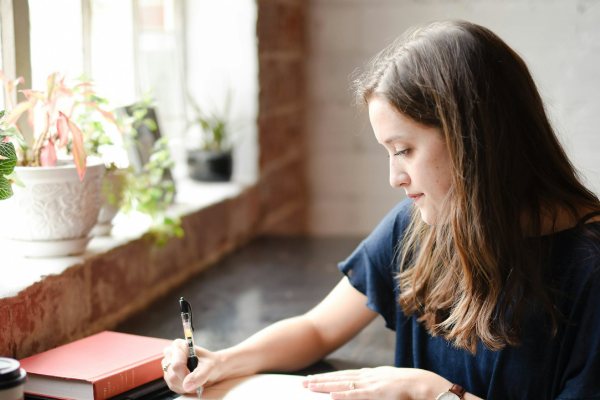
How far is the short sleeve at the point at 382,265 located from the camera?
153 centimetres

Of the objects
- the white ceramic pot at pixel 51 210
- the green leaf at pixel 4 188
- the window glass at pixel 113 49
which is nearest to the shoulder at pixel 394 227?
the white ceramic pot at pixel 51 210

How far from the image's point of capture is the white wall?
3.03 metres

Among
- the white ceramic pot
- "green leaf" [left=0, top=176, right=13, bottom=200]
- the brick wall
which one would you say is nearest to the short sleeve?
the white ceramic pot

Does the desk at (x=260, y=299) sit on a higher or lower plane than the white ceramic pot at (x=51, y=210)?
lower

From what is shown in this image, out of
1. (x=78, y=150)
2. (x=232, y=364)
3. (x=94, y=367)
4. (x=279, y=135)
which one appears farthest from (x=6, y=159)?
(x=279, y=135)

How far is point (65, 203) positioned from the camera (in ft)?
4.94

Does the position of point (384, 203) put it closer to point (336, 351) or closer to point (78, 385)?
point (336, 351)

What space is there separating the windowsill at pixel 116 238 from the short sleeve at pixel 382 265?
0.52m

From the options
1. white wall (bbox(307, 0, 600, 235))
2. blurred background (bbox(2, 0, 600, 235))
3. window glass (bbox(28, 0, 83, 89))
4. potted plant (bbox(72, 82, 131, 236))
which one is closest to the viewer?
potted plant (bbox(72, 82, 131, 236))

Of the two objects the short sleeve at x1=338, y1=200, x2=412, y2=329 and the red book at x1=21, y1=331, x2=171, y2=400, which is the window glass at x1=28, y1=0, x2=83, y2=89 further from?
the short sleeve at x1=338, y1=200, x2=412, y2=329

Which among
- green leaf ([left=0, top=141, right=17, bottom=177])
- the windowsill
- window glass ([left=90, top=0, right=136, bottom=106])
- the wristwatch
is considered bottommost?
the wristwatch

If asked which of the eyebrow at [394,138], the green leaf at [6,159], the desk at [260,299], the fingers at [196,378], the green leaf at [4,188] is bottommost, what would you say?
the desk at [260,299]

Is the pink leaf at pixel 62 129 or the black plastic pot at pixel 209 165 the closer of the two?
the pink leaf at pixel 62 129

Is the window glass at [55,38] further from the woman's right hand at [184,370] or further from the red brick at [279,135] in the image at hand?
the red brick at [279,135]
